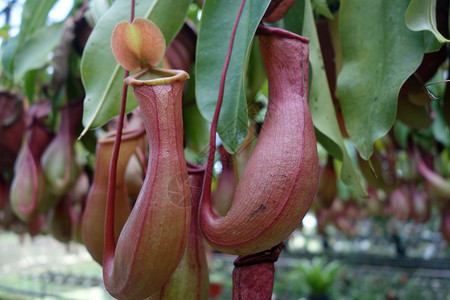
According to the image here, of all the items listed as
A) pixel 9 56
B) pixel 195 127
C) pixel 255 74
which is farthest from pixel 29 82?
pixel 255 74

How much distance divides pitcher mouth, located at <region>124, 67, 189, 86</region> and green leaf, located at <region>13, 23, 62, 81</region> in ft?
1.40

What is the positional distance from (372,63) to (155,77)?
237 mm

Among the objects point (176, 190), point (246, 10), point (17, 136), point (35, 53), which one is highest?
point (246, 10)

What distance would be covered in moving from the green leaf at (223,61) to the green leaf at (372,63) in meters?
0.11

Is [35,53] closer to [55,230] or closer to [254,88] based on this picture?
[254,88]

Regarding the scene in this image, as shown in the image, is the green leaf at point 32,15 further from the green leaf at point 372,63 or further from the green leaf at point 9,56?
the green leaf at point 372,63

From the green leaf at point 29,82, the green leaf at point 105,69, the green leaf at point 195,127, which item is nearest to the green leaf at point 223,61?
the green leaf at point 105,69

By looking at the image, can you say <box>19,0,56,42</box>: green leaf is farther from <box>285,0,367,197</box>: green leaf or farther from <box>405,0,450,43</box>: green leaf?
<box>405,0,450,43</box>: green leaf

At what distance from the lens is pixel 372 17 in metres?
0.43

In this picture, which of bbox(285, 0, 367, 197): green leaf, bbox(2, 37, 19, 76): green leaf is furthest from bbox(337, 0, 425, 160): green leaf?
bbox(2, 37, 19, 76): green leaf

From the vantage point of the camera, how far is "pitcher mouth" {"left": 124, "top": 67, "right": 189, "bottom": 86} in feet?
1.05

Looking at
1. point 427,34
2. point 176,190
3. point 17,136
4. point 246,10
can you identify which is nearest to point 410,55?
point 427,34

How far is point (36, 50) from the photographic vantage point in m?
0.71

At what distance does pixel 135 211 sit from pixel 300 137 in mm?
139
